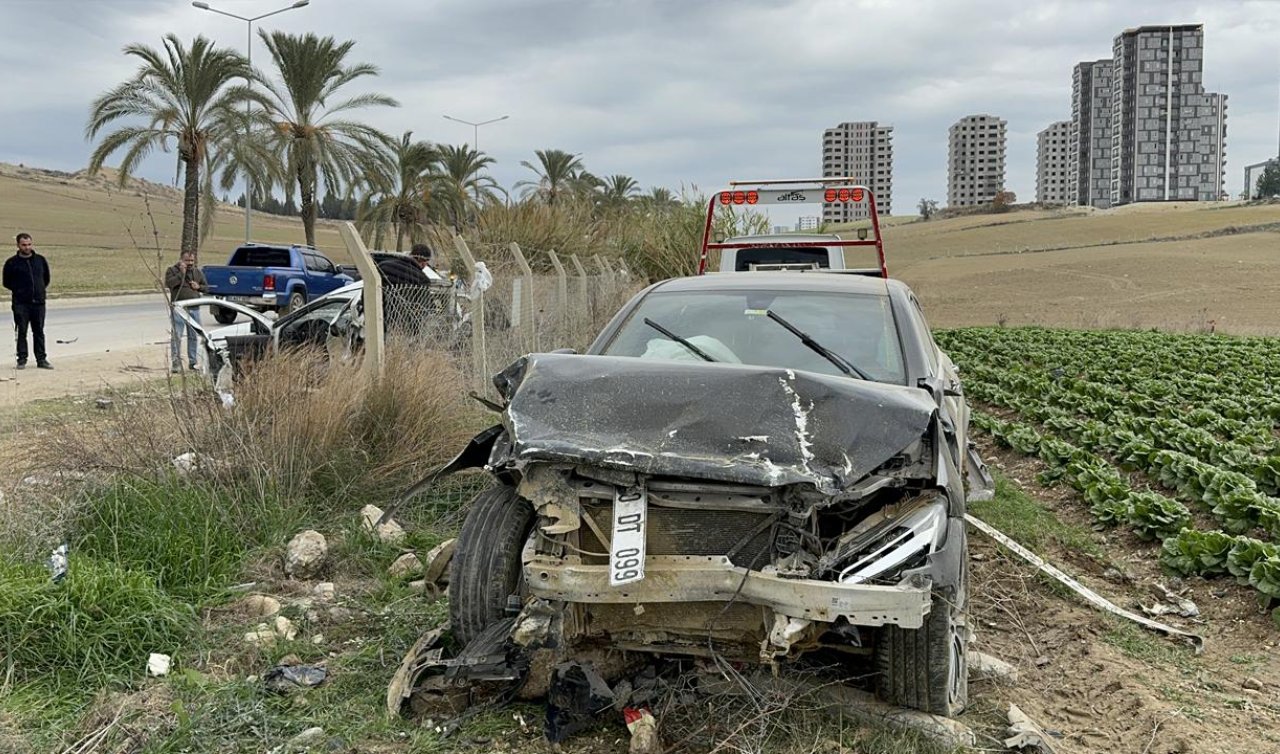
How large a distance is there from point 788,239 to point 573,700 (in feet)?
26.4

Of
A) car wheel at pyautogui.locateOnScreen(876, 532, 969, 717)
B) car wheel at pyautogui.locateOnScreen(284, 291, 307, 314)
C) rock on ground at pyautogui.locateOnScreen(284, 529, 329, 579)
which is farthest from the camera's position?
car wheel at pyautogui.locateOnScreen(284, 291, 307, 314)

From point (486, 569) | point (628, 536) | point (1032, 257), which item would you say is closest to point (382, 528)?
point (486, 569)

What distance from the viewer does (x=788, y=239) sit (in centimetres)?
1078

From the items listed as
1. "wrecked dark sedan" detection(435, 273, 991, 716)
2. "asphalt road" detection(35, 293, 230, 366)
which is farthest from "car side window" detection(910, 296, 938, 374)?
"asphalt road" detection(35, 293, 230, 366)

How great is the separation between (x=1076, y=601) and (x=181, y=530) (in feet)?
15.1

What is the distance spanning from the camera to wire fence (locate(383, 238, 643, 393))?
8.58 metres

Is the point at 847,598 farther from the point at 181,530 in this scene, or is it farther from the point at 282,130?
the point at 282,130

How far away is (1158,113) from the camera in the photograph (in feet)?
436

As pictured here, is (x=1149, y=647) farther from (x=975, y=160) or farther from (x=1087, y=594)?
(x=975, y=160)

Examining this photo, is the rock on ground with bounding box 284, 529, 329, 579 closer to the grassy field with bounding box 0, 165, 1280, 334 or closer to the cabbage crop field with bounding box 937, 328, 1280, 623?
the grassy field with bounding box 0, 165, 1280, 334

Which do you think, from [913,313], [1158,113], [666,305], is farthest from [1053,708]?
[1158,113]

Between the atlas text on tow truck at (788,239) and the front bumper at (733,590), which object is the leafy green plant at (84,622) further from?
the atlas text on tow truck at (788,239)

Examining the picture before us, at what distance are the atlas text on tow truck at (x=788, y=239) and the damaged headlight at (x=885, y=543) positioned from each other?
24.9 feet

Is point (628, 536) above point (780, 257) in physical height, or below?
below
